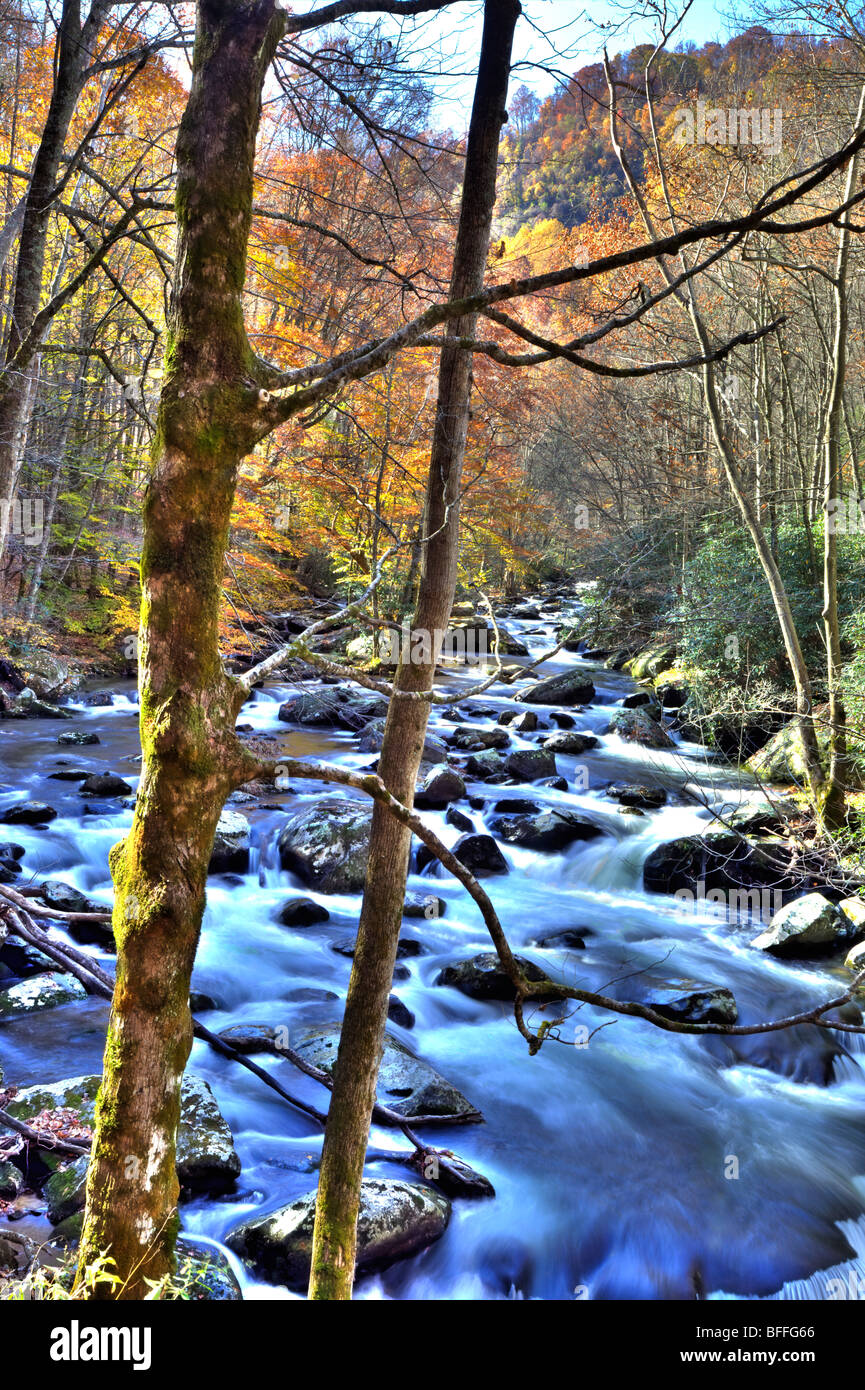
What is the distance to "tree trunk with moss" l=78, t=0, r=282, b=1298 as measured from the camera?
2.14 meters

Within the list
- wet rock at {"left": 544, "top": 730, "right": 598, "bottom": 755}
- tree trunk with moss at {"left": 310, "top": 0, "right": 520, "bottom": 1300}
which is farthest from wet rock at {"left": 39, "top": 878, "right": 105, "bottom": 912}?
wet rock at {"left": 544, "top": 730, "right": 598, "bottom": 755}

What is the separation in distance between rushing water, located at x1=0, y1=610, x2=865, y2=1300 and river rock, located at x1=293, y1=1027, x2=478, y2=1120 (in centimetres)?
20

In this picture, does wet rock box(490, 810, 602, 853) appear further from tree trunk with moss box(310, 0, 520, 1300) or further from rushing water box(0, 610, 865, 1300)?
tree trunk with moss box(310, 0, 520, 1300)

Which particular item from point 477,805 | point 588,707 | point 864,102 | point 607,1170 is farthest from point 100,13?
point 588,707

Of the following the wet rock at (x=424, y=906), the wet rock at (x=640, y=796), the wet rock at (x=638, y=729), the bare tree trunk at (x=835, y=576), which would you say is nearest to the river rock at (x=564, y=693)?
the wet rock at (x=638, y=729)

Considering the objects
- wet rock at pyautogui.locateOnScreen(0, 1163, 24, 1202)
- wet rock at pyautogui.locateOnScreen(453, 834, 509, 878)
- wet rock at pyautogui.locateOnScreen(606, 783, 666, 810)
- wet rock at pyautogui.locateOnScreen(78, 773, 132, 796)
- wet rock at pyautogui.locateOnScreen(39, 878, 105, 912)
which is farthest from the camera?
wet rock at pyautogui.locateOnScreen(606, 783, 666, 810)

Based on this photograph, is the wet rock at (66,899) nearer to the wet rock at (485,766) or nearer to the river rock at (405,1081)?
the river rock at (405,1081)

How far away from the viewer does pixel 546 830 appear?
11344mm

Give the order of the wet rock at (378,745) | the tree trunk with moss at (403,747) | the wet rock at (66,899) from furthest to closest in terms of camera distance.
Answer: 1. the wet rock at (378,745)
2. the wet rock at (66,899)
3. the tree trunk with moss at (403,747)

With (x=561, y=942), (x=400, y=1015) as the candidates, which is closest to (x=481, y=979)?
(x=400, y=1015)

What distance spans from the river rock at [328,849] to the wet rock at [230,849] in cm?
44

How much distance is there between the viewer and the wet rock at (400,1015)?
7.45 metres

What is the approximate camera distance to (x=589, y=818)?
39.2ft
